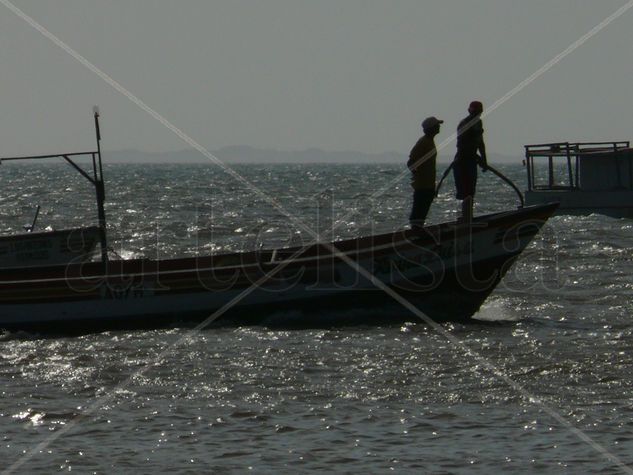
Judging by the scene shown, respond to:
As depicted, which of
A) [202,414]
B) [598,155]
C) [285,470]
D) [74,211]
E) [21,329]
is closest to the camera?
[285,470]

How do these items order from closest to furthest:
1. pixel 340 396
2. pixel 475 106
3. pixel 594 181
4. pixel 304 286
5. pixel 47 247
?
pixel 340 396 → pixel 475 106 → pixel 304 286 → pixel 47 247 → pixel 594 181

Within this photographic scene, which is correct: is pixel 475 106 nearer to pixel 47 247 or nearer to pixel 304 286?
pixel 304 286

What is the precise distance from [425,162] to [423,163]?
0.10ft

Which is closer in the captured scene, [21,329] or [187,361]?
[187,361]

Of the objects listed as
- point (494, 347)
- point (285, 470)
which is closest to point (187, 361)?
point (494, 347)

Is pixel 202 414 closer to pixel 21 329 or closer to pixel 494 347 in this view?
pixel 494 347

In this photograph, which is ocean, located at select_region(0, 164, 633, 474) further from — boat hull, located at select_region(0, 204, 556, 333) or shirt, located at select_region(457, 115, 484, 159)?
shirt, located at select_region(457, 115, 484, 159)

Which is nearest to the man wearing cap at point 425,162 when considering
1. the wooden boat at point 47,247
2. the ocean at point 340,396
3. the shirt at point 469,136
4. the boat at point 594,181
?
the shirt at point 469,136

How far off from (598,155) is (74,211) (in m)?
25.1

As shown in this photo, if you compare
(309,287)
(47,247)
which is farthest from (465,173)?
(47,247)

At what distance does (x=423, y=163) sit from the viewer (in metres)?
17.1

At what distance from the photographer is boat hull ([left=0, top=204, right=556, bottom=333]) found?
57.9 ft

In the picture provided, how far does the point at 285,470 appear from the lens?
32.5ft

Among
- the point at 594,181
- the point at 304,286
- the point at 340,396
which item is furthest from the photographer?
the point at 594,181
